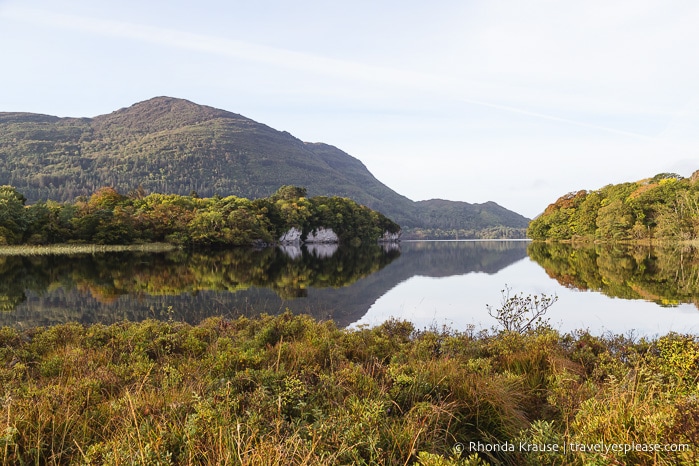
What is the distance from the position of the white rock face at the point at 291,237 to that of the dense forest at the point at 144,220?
1293 mm

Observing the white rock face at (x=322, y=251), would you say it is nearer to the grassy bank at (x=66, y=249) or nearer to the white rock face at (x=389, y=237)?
the grassy bank at (x=66, y=249)

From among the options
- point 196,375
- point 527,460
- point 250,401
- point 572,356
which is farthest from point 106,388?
point 572,356

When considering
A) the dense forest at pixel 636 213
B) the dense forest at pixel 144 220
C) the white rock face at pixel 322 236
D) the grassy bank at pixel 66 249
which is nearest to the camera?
the grassy bank at pixel 66 249

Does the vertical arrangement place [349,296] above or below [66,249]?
above

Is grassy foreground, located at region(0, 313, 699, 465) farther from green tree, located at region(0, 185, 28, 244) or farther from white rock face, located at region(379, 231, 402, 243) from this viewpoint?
white rock face, located at region(379, 231, 402, 243)

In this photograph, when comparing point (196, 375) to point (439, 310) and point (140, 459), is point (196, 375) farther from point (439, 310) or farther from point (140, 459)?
point (439, 310)

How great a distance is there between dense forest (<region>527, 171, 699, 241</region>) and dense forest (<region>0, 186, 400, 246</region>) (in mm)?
71457

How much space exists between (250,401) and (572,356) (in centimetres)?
701

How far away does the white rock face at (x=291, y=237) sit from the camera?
103 m

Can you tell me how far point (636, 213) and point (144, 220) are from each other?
9736cm

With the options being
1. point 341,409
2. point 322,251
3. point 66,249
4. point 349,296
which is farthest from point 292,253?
point 341,409

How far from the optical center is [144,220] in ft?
230

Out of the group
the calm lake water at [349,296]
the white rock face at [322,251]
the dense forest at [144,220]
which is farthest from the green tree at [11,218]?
the white rock face at [322,251]

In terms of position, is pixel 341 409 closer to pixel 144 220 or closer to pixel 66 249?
pixel 66 249
